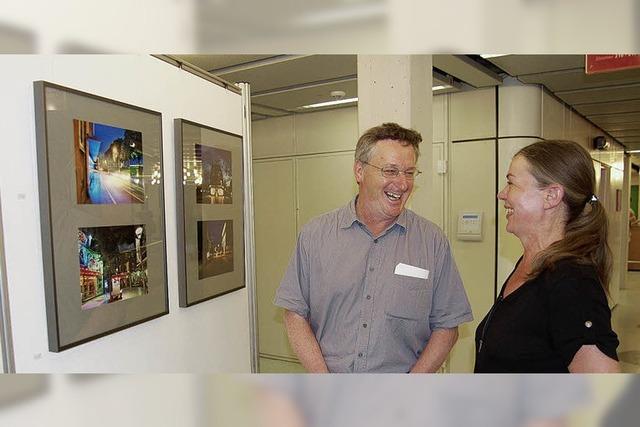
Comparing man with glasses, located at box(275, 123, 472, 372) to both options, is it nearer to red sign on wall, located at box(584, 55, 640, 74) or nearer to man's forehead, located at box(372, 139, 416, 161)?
man's forehead, located at box(372, 139, 416, 161)

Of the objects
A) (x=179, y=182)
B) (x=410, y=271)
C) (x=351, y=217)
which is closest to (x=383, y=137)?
(x=351, y=217)

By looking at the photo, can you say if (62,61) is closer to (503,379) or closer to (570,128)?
(503,379)

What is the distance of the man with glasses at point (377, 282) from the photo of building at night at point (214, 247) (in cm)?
14

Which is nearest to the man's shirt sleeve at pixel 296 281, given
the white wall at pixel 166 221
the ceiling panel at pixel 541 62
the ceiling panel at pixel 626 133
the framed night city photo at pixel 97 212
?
the white wall at pixel 166 221

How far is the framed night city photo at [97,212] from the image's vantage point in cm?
58

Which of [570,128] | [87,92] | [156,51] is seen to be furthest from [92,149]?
[570,128]

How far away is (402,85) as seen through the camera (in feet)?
2.17

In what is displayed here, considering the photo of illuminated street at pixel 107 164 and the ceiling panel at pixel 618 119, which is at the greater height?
the ceiling panel at pixel 618 119

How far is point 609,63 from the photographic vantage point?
501mm

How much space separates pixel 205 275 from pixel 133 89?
37cm

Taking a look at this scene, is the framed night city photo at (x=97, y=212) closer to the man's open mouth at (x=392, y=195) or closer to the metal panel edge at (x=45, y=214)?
the metal panel edge at (x=45, y=214)

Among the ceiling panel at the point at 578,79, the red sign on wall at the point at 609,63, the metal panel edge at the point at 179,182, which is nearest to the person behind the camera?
the red sign on wall at the point at 609,63

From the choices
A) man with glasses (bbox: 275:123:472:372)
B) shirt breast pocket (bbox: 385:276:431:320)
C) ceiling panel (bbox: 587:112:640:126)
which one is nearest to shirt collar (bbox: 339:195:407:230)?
man with glasses (bbox: 275:123:472:372)

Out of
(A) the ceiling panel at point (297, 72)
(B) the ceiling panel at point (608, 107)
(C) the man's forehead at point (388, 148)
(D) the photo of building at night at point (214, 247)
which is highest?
(A) the ceiling panel at point (297, 72)
